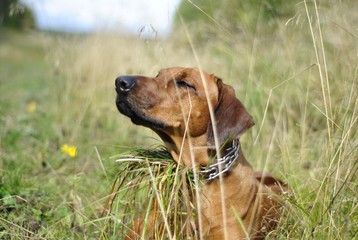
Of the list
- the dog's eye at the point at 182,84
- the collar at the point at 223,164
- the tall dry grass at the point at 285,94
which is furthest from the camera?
the dog's eye at the point at 182,84

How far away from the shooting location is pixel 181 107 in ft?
9.86

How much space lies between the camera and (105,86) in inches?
283

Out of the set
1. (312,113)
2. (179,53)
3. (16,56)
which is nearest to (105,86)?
(179,53)

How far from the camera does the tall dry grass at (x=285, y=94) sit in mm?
3133

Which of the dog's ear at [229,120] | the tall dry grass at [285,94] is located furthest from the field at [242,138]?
the dog's ear at [229,120]

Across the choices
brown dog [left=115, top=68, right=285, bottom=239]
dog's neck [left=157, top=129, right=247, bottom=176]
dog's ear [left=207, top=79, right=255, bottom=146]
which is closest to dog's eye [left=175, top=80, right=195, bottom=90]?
brown dog [left=115, top=68, right=285, bottom=239]

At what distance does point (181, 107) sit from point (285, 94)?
255 cm

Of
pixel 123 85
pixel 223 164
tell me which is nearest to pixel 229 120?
pixel 223 164

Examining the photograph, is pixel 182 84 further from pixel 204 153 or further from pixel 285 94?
pixel 285 94

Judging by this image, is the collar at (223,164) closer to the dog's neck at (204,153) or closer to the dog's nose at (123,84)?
the dog's neck at (204,153)

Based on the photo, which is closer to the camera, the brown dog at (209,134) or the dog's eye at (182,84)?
the brown dog at (209,134)

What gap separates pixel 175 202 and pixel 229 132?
57cm

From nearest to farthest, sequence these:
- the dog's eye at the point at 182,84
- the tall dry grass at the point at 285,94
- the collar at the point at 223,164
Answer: the tall dry grass at the point at 285,94
the collar at the point at 223,164
the dog's eye at the point at 182,84

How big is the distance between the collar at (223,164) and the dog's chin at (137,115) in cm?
39
